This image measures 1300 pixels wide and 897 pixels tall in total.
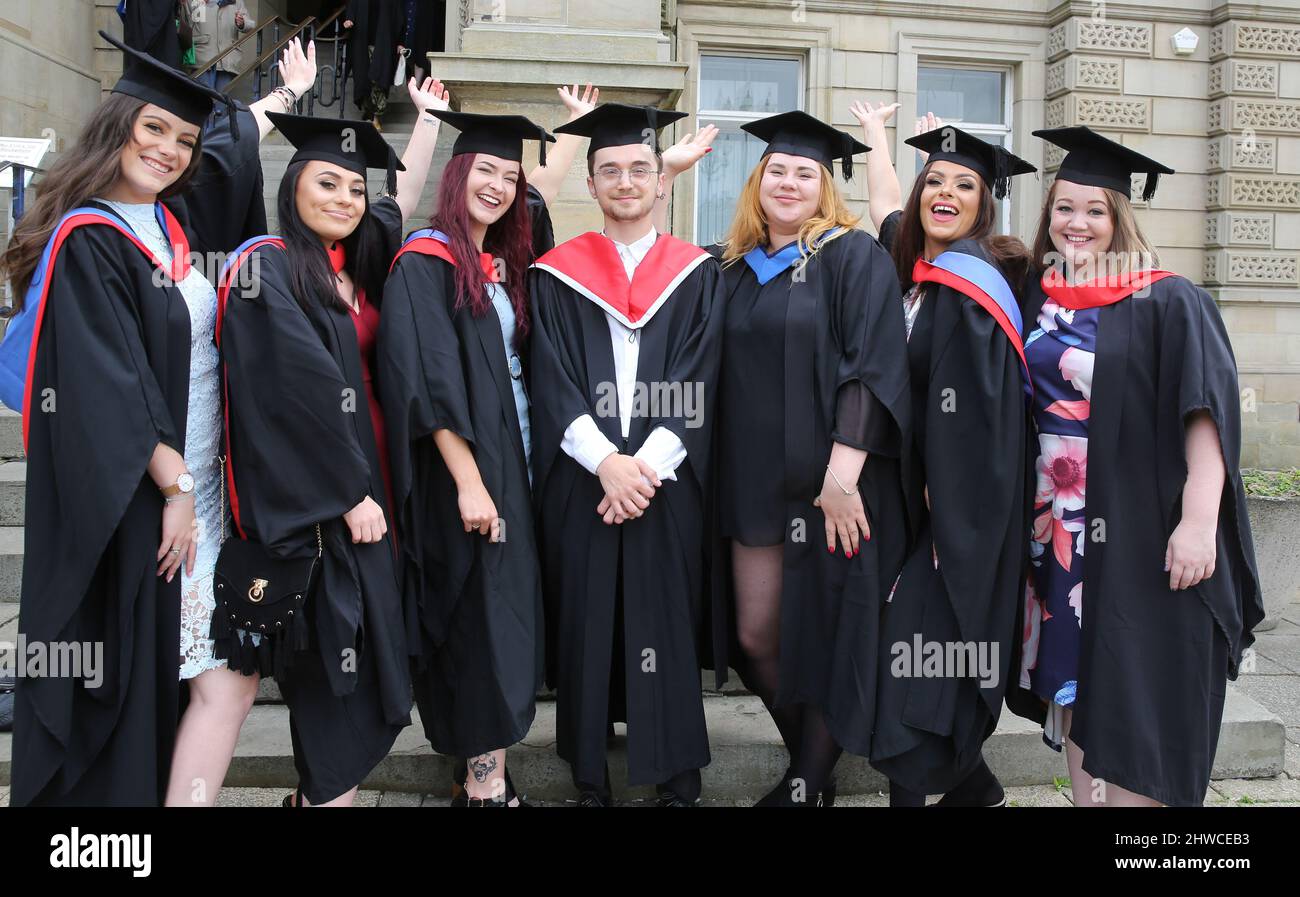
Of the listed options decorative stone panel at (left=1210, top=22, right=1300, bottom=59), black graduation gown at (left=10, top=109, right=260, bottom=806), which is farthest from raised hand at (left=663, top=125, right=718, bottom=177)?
decorative stone panel at (left=1210, top=22, right=1300, bottom=59)

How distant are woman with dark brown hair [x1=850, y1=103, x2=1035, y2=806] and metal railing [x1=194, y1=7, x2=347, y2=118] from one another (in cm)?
592

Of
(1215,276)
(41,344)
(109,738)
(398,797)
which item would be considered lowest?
(398,797)

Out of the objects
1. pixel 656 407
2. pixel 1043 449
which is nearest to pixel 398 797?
pixel 656 407

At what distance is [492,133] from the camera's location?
2977mm

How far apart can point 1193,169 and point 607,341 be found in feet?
31.1

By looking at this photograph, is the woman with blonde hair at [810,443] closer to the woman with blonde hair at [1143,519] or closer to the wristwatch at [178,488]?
the woman with blonde hair at [1143,519]

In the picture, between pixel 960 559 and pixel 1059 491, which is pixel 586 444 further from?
pixel 1059 491

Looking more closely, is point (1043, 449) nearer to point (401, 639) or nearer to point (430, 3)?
point (401, 639)

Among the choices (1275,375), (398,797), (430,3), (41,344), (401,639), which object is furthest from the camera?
(1275,375)

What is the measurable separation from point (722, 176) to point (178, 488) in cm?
856

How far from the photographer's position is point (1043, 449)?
2.82m

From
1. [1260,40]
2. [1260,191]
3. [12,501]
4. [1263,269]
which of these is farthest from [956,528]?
[1260,40]

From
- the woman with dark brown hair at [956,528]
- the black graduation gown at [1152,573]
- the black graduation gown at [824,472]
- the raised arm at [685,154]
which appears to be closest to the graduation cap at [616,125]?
the raised arm at [685,154]

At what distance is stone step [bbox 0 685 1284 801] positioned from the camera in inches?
136
